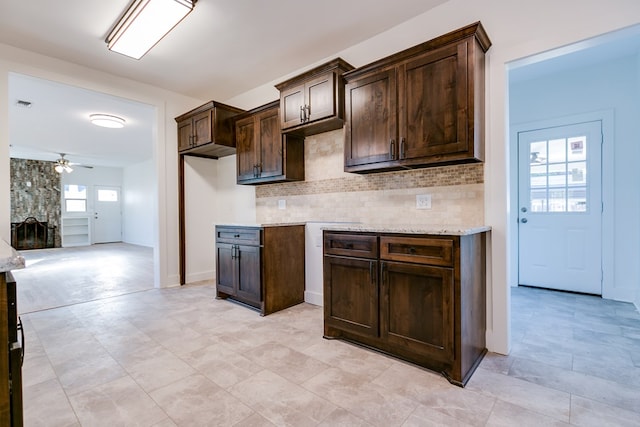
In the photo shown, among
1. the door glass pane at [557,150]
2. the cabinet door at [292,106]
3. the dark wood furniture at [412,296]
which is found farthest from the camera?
the door glass pane at [557,150]

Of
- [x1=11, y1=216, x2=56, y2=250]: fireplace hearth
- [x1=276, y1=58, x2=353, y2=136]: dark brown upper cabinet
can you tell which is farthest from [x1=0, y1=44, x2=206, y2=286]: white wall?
[x1=11, y1=216, x2=56, y2=250]: fireplace hearth

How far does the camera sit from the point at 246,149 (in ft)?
12.2

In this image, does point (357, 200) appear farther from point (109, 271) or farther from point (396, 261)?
point (109, 271)

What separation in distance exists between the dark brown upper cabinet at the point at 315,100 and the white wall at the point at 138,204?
7595 millimetres

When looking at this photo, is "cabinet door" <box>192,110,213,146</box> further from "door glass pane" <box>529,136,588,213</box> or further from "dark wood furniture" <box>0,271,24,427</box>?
"door glass pane" <box>529,136,588,213</box>

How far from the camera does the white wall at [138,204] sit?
30.3ft

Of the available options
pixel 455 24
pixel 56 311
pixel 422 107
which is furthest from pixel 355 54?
pixel 56 311

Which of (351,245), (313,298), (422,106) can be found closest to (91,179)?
(313,298)

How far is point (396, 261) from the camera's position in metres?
1.99

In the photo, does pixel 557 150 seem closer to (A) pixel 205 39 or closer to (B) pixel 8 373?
(A) pixel 205 39

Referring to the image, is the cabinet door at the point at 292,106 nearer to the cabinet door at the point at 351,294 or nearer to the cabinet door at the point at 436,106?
the cabinet door at the point at 436,106

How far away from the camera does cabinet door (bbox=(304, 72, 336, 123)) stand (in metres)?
2.72

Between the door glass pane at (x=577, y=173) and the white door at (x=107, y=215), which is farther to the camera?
the white door at (x=107, y=215)

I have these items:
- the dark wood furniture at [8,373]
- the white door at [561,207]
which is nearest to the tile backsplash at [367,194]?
the white door at [561,207]
